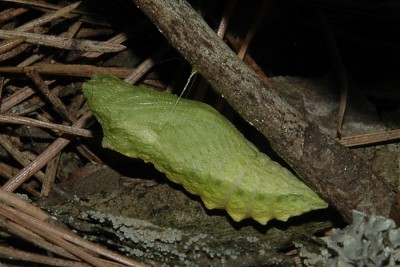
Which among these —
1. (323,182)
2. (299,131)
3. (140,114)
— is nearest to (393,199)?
(323,182)

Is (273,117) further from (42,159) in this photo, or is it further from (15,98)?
(15,98)

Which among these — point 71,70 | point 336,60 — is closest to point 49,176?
point 71,70

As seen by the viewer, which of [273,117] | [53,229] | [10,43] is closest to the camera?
[273,117]

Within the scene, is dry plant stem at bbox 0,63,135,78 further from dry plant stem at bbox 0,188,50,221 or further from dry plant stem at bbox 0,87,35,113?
dry plant stem at bbox 0,188,50,221

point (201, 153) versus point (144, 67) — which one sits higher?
point (144, 67)

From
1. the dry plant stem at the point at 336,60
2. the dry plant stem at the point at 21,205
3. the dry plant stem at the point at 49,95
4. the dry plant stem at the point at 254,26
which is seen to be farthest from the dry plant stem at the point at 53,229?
the dry plant stem at the point at 336,60

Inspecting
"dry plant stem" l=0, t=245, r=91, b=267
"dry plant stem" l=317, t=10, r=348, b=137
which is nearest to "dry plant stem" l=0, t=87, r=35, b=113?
"dry plant stem" l=0, t=245, r=91, b=267

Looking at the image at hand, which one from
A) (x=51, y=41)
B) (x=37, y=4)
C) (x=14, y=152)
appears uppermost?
(x=37, y=4)

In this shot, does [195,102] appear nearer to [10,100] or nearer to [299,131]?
[299,131]
